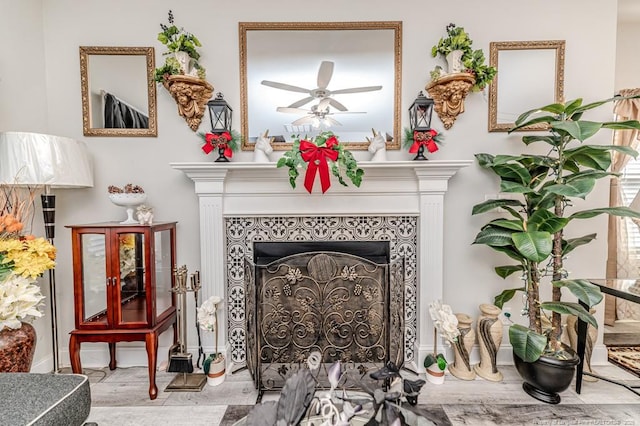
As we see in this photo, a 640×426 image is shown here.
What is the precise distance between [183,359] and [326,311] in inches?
41.2

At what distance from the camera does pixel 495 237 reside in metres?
1.92

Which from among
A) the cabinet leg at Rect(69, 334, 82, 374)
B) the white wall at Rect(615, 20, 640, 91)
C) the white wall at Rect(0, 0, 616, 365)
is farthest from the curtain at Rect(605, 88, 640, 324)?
the cabinet leg at Rect(69, 334, 82, 374)

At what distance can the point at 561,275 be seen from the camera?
196 centimetres

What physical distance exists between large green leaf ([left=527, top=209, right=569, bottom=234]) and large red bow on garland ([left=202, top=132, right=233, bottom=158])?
2073 millimetres

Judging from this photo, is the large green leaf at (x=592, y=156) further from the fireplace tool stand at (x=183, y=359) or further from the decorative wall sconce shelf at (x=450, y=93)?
the fireplace tool stand at (x=183, y=359)

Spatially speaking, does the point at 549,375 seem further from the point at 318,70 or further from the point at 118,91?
the point at 118,91

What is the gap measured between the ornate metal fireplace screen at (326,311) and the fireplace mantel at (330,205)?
252mm

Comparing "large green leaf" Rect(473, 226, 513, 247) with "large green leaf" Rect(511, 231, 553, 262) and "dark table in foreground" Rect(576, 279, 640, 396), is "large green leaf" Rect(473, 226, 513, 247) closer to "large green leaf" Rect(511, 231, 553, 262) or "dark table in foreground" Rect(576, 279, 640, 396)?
"large green leaf" Rect(511, 231, 553, 262)

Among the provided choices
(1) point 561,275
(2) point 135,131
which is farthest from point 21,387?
(1) point 561,275

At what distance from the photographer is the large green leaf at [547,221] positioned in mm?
1815

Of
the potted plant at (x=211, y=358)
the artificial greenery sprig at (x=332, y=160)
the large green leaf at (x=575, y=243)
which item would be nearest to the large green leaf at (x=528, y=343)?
the large green leaf at (x=575, y=243)

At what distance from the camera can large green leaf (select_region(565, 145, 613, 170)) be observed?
1823 millimetres

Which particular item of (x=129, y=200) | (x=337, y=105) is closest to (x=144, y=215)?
(x=129, y=200)

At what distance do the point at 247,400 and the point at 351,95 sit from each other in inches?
87.8
